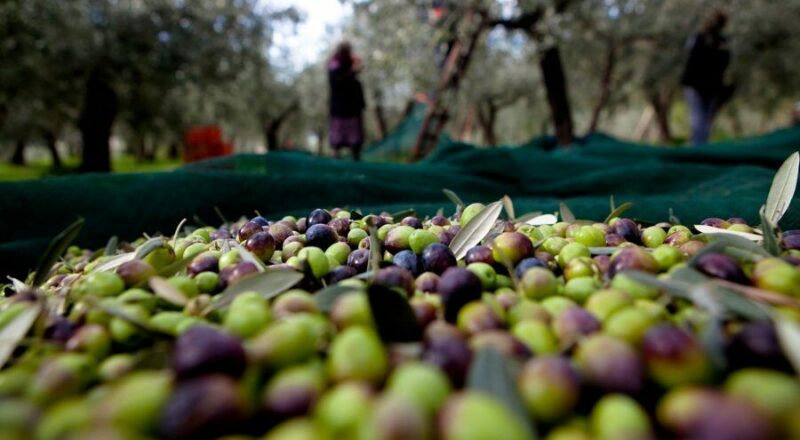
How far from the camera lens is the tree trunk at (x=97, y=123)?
13906mm

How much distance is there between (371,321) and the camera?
882mm

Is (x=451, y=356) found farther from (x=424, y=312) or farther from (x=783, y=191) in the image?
(x=783, y=191)

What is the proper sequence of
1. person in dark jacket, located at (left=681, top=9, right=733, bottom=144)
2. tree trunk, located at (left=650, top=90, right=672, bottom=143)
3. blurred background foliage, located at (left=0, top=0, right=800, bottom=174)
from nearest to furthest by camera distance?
person in dark jacket, located at (left=681, top=9, right=733, bottom=144) → blurred background foliage, located at (left=0, top=0, right=800, bottom=174) → tree trunk, located at (left=650, top=90, right=672, bottom=143)

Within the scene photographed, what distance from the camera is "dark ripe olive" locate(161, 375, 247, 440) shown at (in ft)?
2.16

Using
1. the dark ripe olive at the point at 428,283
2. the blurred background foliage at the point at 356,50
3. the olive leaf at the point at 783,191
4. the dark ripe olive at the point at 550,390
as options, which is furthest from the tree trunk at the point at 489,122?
the dark ripe olive at the point at 550,390

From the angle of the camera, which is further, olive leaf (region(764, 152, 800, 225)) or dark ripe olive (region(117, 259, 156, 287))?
olive leaf (region(764, 152, 800, 225))

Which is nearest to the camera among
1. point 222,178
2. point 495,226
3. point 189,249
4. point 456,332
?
point 456,332

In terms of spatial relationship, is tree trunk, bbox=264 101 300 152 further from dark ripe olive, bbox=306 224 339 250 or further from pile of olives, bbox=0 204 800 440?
pile of olives, bbox=0 204 800 440

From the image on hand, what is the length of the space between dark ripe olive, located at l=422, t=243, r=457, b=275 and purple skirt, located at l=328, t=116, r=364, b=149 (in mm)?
8163

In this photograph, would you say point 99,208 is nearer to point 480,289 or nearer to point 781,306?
point 480,289

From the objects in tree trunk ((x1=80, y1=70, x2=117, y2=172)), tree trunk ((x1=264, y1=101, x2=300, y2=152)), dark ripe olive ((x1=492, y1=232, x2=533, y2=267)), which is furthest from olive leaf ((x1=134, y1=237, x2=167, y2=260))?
tree trunk ((x1=264, y1=101, x2=300, y2=152))

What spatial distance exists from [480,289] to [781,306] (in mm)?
528

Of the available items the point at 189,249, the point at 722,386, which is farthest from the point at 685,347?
the point at 189,249

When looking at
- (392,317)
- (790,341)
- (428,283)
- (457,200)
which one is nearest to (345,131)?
(457,200)
